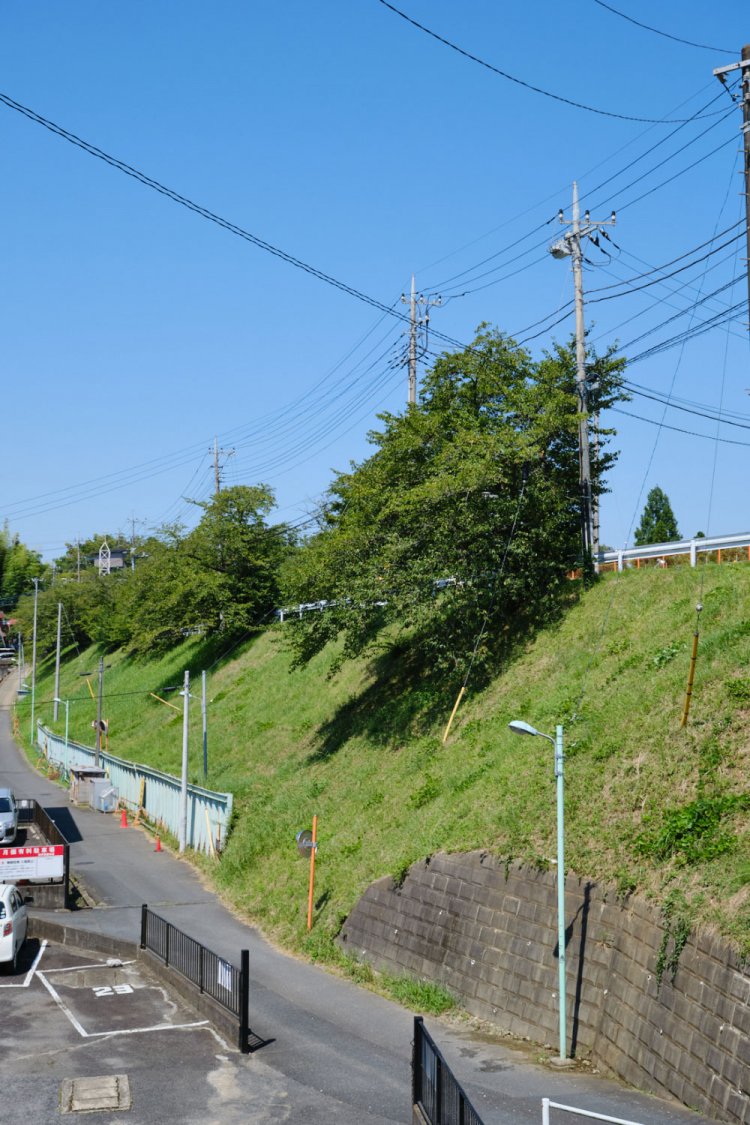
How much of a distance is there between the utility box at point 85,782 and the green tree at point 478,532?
1932 centimetres

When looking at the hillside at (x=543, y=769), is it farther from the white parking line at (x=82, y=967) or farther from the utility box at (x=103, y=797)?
the utility box at (x=103, y=797)

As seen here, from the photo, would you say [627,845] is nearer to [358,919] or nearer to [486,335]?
[358,919]

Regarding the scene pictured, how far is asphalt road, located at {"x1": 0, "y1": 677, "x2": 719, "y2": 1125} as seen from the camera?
13797 millimetres

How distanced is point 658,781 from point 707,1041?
5727 millimetres

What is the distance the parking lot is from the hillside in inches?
218

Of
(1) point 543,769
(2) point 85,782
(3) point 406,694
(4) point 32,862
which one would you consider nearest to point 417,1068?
(1) point 543,769

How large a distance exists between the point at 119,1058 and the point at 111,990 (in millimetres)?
4829

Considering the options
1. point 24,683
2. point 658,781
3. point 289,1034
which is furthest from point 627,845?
point 24,683

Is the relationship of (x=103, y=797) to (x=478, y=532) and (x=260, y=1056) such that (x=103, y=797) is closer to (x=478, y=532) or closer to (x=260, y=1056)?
(x=478, y=532)

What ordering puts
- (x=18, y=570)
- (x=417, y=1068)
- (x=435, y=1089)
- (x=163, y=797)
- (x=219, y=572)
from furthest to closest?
(x=18, y=570) → (x=219, y=572) → (x=163, y=797) → (x=417, y=1068) → (x=435, y=1089)

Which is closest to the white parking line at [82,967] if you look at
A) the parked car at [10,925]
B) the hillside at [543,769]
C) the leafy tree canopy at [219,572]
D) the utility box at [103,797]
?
the parked car at [10,925]

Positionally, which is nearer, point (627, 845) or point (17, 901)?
point (627, 845)

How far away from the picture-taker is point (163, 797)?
4353cm

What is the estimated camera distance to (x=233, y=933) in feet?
87.7
